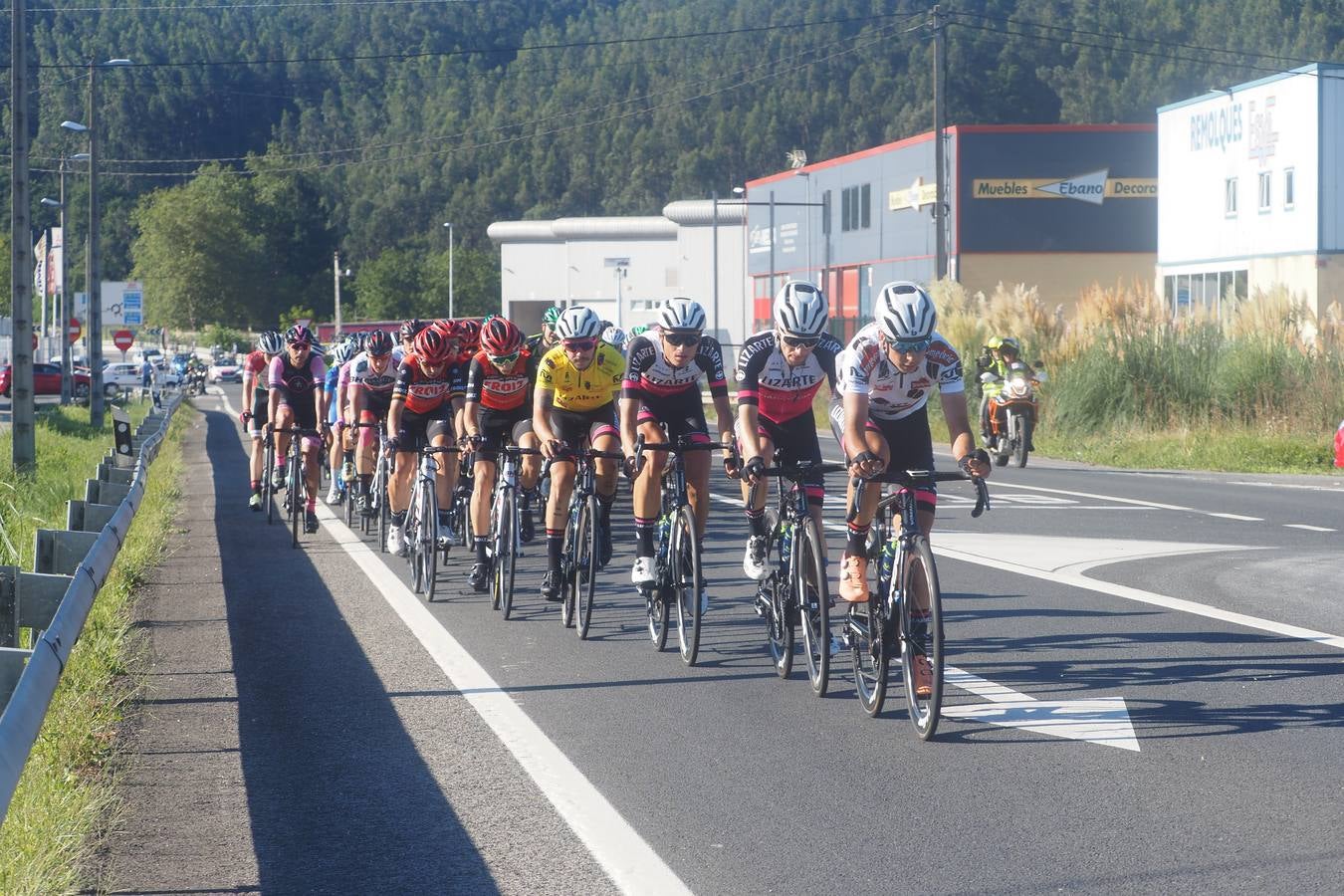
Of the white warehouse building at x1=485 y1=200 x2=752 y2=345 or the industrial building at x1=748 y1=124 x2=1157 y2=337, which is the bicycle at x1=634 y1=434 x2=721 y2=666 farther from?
the white warehouse building at x1=485 y1=200 x2=752 y2=345

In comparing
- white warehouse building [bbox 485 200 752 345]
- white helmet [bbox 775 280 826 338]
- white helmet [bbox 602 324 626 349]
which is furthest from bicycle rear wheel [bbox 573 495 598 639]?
white warehouse building [bbox 485 200 752 345]

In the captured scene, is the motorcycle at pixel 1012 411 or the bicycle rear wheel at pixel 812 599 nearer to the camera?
the bicycle rear wheel at pixel 812 599

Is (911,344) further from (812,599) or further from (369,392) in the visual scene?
(369,392)

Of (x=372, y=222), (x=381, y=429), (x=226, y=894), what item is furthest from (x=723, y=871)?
(x=372, y=222)

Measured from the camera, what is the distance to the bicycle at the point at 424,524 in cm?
1137

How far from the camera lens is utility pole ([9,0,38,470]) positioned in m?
18.0

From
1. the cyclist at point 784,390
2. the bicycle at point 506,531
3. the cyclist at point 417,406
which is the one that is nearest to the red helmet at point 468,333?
the cyclist at point 417,406

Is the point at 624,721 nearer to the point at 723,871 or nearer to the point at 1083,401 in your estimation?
the point at 723,871

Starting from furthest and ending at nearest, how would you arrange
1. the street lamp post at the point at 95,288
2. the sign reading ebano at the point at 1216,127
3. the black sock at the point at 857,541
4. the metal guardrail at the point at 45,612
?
the sign reading ebano at the point at 1216,127, the street lamp post at the point at 95,288, the black sock at the point at 857,541, the metal guardrail at the point at 45,612

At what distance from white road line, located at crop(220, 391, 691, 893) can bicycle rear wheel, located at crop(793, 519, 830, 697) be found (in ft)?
4.39

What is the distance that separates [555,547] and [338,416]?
7.64 metres

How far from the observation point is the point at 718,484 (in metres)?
20.8

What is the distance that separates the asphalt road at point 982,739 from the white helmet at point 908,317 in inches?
63.1

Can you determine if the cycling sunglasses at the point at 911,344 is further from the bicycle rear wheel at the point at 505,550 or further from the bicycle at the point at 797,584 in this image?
the bicycle rear wheel at the point at 505,550
